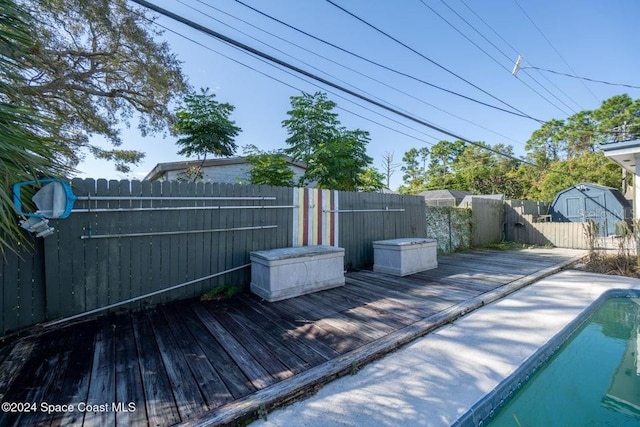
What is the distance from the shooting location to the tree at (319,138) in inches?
344

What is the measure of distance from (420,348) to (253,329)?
66.0 inches

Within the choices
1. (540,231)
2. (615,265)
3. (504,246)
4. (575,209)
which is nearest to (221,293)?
(615,265)

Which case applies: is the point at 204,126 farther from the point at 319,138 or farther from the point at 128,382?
the point at 128,382

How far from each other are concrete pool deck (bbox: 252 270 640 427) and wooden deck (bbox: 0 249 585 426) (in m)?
0.14

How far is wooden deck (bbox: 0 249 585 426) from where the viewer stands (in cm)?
170

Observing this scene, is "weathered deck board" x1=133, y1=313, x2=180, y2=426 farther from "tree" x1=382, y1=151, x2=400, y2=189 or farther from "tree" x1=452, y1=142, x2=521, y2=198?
"tree" x1=452, y1=142, x2=521, y2=198

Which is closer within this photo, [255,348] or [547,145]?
[255,348]

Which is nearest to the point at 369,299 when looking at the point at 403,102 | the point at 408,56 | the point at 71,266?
the point at 71,266

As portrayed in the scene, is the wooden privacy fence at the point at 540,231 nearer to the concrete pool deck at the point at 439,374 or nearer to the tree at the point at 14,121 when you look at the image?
the concrete pool deck at the point at 439,374

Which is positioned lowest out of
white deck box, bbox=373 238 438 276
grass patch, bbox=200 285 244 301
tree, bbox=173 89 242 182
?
grass patch, bbox=200 285 244 301

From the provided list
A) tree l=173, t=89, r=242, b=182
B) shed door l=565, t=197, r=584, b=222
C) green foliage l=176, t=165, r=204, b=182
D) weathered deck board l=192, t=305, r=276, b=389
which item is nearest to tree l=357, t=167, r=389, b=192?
tree l=173, t=89, r=242, b=182

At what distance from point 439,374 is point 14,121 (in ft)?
12.7

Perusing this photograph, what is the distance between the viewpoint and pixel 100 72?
21.5 ft

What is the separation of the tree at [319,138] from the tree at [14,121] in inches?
266
